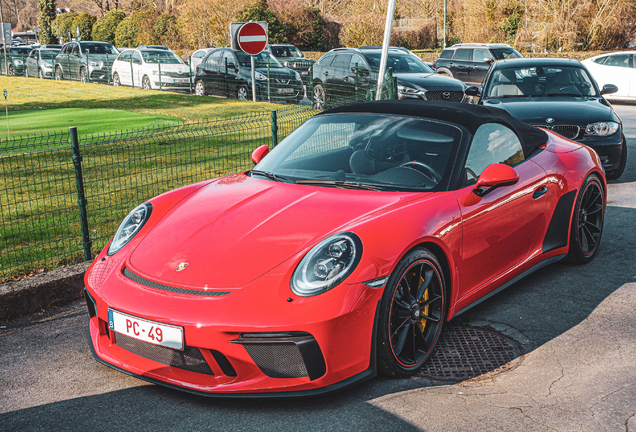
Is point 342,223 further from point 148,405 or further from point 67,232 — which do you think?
point 67,232

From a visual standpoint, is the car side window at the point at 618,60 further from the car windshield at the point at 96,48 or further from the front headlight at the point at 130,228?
the front headlight at the point at 130,228

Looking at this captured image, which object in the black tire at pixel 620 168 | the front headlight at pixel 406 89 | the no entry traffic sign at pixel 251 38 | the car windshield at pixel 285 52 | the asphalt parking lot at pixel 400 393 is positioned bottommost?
the asphalt parking lot at pixel 400 393

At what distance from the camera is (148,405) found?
3.32m

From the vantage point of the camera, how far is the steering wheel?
405 centimetres

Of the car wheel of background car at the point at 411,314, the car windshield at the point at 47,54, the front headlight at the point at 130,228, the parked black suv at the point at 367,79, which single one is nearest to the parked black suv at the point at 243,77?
the parked black suv at the point at 367,79

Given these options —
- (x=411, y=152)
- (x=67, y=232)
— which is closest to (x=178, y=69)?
(x=67, y=232)

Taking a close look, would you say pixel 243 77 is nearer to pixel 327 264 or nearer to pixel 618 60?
pixel 618 60

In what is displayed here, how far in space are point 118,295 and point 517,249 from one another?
8.80 ft

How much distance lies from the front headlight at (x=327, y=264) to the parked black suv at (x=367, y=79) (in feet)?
35.5

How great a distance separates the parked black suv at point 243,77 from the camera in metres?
18.8

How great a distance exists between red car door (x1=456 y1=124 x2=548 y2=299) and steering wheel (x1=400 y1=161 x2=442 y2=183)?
0.56 feet

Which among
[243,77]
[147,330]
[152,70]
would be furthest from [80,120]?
[147,330]

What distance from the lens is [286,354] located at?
10.2 feet

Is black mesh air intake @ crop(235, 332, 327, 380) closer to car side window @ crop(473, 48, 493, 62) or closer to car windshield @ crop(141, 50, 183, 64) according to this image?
car windshield @ crop(141, 50, 183, 64)
